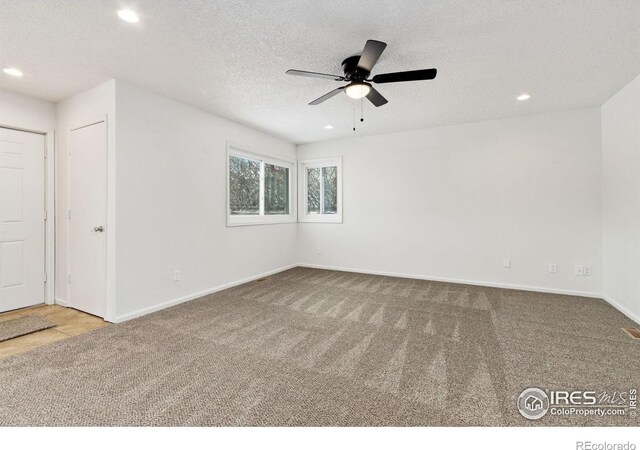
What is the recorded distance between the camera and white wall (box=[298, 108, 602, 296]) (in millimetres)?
3893

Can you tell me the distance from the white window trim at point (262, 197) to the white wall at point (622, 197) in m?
4.88

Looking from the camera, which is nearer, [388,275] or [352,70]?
[352,70]

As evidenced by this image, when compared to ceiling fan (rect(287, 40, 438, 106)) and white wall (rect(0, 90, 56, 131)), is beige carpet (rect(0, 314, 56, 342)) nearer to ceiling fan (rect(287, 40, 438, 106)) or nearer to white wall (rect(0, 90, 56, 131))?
white wall (rect(0, 90, 56, 131))

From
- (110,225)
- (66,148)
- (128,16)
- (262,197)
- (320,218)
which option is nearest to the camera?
(128,16)

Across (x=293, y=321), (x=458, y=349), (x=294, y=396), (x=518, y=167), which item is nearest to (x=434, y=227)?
(x=518, y=167)

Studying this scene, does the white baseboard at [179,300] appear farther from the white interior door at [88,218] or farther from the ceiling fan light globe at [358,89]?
the ceiling fan light globe at [358,89]

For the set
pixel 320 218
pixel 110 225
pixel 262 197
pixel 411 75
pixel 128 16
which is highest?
pixel 128 16

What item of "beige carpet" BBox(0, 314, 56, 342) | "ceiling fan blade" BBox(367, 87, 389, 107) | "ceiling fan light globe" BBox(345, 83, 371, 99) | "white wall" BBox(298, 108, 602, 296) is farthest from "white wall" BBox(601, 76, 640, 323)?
"beige carpet" BBox(0, 314, 56, 342)

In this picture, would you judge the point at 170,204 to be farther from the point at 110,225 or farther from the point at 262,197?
the point at 262,197

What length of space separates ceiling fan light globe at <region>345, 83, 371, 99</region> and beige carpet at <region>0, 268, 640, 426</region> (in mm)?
2287

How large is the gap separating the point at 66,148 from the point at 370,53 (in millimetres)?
3791

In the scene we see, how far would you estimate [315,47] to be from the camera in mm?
2404

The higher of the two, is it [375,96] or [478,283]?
[375,96]

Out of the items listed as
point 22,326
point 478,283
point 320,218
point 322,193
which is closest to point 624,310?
point 478,283
